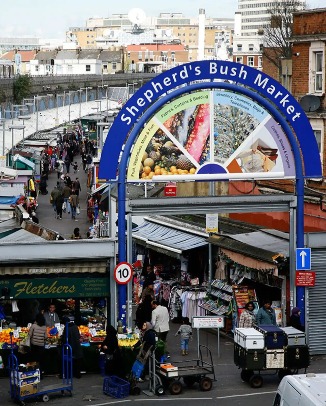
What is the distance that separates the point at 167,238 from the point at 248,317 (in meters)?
6.99

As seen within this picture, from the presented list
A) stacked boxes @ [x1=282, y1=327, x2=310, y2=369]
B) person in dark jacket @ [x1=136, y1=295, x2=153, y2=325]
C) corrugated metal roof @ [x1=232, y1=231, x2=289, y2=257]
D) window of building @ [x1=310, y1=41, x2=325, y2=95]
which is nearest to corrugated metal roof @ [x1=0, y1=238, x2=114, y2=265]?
person in dark jacket @ [x1=136, y1=295, x2=153, y2=325]

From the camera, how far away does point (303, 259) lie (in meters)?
22.8

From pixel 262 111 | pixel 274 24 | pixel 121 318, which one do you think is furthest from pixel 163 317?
pixel 274 24

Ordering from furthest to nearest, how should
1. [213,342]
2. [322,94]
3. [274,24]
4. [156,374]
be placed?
[274,24], [322,94], [213,342], [156,374]

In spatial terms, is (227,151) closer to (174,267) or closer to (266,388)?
(266,388)

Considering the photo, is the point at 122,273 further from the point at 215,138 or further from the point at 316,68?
the point at 316,68

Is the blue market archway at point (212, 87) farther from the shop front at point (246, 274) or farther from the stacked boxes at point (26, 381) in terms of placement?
the stacked boxes at point (26, 381)

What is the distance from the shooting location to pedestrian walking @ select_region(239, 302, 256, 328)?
77.3 ft

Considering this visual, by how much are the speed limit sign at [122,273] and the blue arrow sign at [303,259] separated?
325cm

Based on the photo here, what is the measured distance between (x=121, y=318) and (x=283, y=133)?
4.88 metres

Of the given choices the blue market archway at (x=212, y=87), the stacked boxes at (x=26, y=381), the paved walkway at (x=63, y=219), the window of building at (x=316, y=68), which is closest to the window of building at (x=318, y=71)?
the window of building at (x=316, y=68)

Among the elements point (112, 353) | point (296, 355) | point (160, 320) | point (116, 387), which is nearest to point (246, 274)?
point (160, 320)

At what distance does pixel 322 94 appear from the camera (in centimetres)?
3039

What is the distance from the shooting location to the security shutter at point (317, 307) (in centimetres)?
2311
